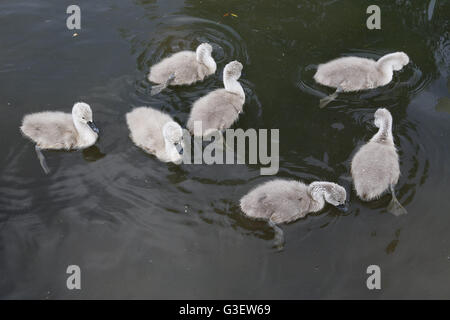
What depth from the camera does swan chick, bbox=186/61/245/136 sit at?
16.9 ft

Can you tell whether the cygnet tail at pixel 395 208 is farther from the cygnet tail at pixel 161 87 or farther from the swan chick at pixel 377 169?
the cygnet tail at pixel 161 87

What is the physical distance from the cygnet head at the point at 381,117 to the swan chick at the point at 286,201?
120 centimetres

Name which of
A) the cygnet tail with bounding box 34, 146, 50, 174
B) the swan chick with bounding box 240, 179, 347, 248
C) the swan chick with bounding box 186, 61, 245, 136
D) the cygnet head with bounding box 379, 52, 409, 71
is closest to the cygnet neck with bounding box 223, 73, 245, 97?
the swan chick with bounding box 186, 61, 245, 136

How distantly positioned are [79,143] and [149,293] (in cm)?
202

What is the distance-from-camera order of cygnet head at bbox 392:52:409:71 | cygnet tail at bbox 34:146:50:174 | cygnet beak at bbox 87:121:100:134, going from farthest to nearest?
cygnet head at bbox 392:52:409:71, cygnet beak at bbox 87:121:100:134, cygnet tail at bbox 34:146:50:174

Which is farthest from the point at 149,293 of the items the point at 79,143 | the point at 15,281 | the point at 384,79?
the point at 384,79

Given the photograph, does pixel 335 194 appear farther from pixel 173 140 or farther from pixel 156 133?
pixel 156 133

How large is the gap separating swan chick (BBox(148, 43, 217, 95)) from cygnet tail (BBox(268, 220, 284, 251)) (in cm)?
233

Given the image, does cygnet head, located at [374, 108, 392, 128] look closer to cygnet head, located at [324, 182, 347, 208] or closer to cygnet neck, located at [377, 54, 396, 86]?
Result: cygnet neck, located at [377, 54, 396, 86]

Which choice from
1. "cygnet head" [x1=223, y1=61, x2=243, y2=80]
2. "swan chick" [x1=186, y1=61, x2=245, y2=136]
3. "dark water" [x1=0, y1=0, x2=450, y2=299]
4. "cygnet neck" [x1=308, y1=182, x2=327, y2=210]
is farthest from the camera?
"cygnet head" [x1=223, y1=61, x2=243, y2=80]

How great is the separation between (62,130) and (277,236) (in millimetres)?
2672

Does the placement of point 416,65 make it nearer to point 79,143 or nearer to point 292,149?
point 292,149

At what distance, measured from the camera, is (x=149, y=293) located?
3.97 m

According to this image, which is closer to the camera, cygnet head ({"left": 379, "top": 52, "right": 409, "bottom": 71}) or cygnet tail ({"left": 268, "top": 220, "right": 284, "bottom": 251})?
cygnet tail ({"left": 268, "top": 220, "right": 284, "bottom": 251})
